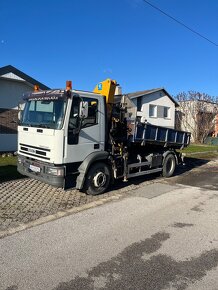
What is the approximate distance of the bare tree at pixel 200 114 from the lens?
3300 cm

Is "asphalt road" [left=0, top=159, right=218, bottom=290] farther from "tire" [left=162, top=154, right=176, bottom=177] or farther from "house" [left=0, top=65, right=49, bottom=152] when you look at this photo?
"house" [left=0, top=65, right=49, bottom=152]

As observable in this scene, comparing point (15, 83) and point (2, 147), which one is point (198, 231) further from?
point (15, 83)

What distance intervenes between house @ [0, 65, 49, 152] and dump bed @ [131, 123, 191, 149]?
830 cm

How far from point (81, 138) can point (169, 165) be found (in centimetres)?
475

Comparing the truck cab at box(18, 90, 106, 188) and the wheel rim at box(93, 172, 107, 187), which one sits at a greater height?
the truck cab at box(18, 90, 106, 188)

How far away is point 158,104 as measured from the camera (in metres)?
29.2

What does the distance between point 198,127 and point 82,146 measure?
1095 inches

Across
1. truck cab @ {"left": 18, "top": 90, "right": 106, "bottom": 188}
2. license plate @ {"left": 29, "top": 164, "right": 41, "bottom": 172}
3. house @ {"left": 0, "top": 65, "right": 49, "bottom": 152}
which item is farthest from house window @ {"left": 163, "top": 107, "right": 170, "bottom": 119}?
license plate @ {"left": 29, "top": 164, "right": 41, "bottom": 172}

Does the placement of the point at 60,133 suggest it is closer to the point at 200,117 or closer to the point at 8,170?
the point at 8,170

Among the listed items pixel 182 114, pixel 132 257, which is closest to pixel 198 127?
pixel 182 114

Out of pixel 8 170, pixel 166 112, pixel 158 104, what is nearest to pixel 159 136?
pixel 8 170

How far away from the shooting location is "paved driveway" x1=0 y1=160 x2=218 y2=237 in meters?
5.91

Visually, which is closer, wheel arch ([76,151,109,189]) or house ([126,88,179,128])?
wheel arch ([76,151,109,189])

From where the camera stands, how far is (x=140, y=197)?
7934 millimetres
